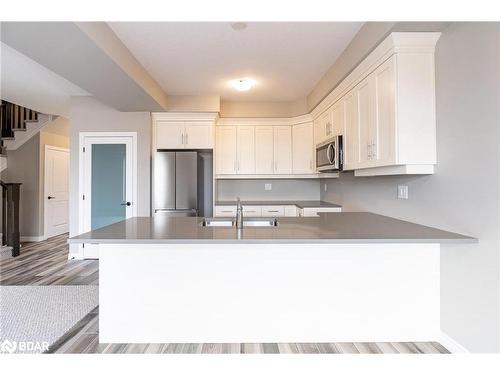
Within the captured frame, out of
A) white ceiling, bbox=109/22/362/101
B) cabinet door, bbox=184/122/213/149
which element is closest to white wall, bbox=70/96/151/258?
cabinet door, bbox=184/122/213/149

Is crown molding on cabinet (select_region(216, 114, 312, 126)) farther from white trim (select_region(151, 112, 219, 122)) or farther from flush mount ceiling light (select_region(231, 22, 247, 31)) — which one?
flush mount ceiling light (select_region(231, 22, 247, 31))

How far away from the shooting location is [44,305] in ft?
9.93

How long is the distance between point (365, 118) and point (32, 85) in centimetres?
428

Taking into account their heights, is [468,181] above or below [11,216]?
above

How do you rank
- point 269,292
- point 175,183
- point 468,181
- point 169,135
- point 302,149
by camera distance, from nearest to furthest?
point 468,181, point 269,292, point 175,183, point 169,135, point 302,149

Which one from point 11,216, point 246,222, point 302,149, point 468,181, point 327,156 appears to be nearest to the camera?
point 468,181

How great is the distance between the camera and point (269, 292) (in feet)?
7.36

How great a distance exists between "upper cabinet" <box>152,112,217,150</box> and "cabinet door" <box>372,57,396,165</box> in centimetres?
273

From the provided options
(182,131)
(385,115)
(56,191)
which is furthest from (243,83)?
(56,191)

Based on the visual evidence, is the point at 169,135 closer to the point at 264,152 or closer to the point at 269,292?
the point at 264,152

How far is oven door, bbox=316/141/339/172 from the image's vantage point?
351 centimetres

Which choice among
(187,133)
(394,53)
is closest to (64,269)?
(187,133)
